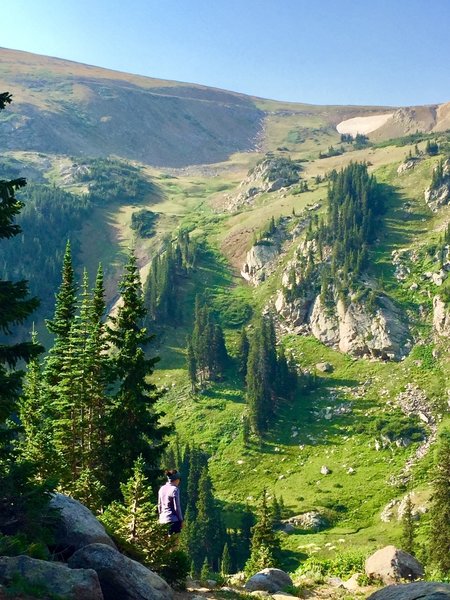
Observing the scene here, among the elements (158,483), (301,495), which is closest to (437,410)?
(301,495)

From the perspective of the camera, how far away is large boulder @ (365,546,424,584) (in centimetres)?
2375

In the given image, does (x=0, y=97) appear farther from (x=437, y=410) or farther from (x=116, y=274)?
(x=116, y=274)

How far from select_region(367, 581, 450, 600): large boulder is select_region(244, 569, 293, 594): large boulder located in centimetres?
653

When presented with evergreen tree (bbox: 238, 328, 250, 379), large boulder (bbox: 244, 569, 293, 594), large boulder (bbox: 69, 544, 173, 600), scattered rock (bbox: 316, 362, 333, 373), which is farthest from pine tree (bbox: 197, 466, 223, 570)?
large boulder (bbox: 69, 544, 173, 600)

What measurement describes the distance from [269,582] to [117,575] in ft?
36.6

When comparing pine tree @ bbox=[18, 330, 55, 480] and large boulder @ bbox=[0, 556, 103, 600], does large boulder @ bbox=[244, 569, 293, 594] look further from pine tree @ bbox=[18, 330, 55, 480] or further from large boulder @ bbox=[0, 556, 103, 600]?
pine tree @ bbox=[18, 330, 55, 480]

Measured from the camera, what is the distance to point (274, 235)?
169m

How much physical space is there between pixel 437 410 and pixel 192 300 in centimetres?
7710

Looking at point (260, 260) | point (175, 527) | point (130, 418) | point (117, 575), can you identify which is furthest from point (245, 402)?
point (117, 575)

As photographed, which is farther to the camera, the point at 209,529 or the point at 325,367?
the point at 325,367

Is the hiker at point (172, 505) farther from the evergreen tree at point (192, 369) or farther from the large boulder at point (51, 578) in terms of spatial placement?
the evergreen tree at point (192, 369)

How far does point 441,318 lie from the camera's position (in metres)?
115

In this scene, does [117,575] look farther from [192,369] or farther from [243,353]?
[243,353]

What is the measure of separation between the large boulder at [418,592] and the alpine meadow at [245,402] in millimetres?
120
